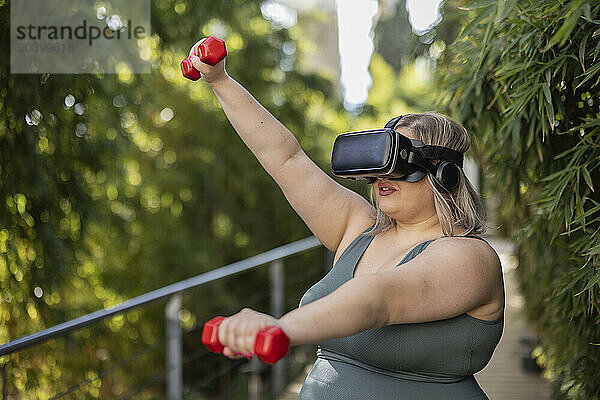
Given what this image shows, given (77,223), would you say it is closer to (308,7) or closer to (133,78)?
(133,78)

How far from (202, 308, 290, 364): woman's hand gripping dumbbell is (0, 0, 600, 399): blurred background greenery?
2.02 feet

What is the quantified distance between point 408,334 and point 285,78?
4723mm

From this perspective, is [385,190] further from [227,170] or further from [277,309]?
[227,170]

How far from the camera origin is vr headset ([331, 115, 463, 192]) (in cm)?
120

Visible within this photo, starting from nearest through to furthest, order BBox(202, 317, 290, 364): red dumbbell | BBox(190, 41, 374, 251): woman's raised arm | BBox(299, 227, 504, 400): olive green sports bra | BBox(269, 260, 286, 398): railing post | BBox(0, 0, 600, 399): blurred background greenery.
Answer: BBox(202, 317, 290, 364): red dumbbell
BBox(299, 227, 504, 400): olive green sports bra
BBox(190, 41, 374, 251): woman's raised arm
BBox(0, 0, 600, 399): blurred background greenery
BBox(269, 260, 286, 398): railing post

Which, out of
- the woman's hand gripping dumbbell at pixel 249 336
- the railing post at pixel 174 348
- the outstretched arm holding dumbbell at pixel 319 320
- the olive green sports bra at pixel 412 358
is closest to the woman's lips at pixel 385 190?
the olive green sports bra at pixel 412 358

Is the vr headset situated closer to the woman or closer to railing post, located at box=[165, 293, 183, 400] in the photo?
the woman

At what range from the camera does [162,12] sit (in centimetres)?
368

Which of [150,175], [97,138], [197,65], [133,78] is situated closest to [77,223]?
[97,138]

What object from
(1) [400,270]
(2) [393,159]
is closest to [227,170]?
(2) [393,159]

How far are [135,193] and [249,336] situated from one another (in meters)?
4.69

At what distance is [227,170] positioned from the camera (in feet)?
18.5

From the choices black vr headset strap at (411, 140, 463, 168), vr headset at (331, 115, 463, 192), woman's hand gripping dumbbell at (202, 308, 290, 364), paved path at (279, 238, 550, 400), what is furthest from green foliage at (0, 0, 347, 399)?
woman's hand gripping dumbbell at (202, 308, 290, 364)

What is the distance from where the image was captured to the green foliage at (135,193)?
303 cm
